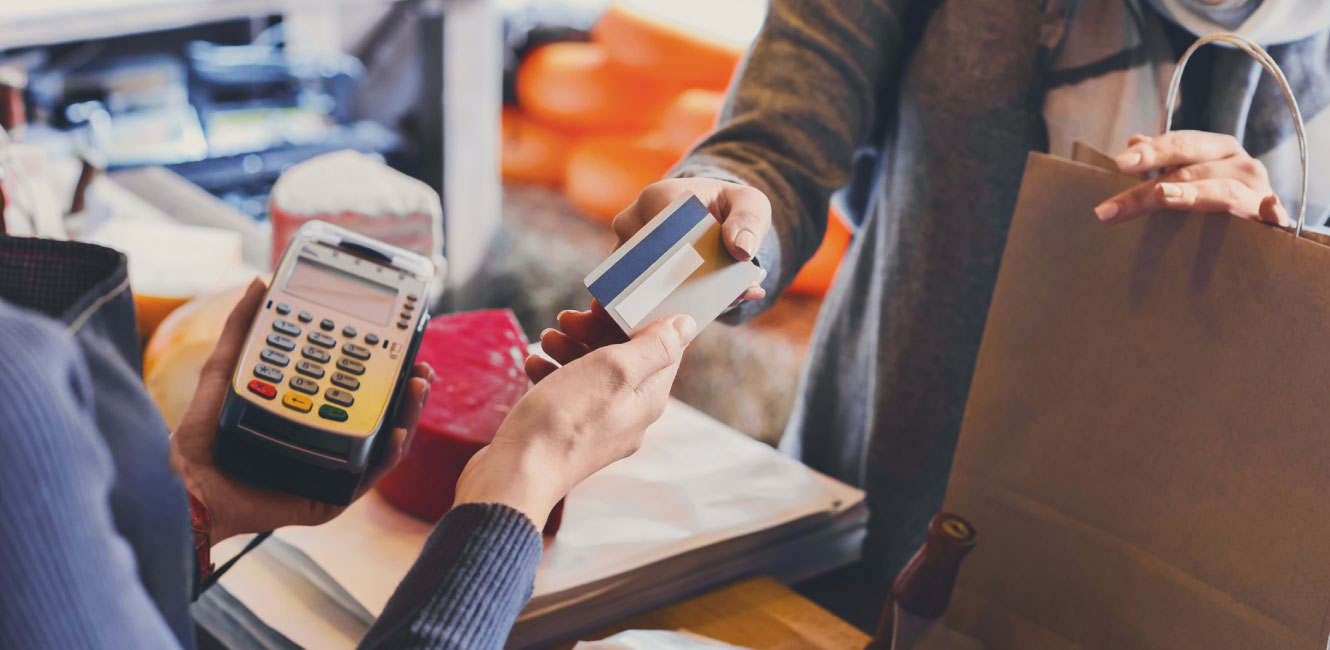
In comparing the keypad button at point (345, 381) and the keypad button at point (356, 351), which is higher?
the keypad button at point (356, 351)

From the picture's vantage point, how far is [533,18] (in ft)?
10.5

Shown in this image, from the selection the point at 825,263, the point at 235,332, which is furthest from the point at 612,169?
the point at 235,332

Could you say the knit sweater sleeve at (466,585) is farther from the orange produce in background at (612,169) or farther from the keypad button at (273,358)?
the orange produce in background at (612,169)

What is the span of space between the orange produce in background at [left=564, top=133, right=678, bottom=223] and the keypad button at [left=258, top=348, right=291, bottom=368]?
1.97m

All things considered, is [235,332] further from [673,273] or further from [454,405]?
[673,273]

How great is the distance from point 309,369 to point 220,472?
8 centimetres

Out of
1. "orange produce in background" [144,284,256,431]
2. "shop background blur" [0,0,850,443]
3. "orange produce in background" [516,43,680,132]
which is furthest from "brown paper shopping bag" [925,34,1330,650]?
"orange produce in background" [516,43,680,132]

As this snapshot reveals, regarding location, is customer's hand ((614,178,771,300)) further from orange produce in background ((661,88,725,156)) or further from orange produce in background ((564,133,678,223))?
orange produce in background ((564,133,678,223))

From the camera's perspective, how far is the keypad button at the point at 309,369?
530mm

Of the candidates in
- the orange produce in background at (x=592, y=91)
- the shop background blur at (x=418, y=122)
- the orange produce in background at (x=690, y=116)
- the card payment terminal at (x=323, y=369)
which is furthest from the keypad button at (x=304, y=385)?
the orange produce in background at (x=592, y=91)

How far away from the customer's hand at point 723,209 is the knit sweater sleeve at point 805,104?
99mm

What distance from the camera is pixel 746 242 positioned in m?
0.52

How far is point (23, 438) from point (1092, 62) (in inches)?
28.7

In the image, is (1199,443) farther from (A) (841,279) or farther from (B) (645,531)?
(A) (841,279)
